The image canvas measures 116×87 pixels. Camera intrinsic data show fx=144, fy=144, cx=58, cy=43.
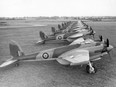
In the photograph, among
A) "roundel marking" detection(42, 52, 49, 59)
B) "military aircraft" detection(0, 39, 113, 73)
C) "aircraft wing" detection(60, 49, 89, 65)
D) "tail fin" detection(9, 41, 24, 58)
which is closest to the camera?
"aircraft wing" detection(60, 49, 89, 65)

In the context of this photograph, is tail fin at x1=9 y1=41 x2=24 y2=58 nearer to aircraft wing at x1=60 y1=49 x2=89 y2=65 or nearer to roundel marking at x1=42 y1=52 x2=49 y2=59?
roundel marking at x1=42 y1=52 x2=49 y2=59

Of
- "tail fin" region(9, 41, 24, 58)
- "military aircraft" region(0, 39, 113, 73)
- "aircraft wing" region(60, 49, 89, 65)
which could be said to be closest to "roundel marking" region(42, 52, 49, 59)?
"military aircraft" region(0, 39, 113, 73)

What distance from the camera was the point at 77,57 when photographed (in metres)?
10.4

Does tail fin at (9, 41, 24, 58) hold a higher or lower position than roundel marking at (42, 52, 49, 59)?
higher

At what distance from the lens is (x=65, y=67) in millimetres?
11961

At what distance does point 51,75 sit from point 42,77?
71 centimetres

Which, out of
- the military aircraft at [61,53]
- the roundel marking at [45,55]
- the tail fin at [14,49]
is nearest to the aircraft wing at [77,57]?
the military aircraft at [61,53]

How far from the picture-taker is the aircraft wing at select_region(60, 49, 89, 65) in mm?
9531

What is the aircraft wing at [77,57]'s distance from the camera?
31.3 feet

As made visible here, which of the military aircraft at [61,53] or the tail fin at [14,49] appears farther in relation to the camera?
the tail fin at [14,49]

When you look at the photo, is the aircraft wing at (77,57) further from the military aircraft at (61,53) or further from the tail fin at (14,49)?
the tail fin at (14,49)

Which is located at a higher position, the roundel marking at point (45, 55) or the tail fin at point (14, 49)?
the tail fin at point (14, 49)

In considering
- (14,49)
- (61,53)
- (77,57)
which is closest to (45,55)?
(61,53)

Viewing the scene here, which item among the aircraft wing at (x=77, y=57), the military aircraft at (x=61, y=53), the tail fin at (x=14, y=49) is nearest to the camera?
the aircraft wing at (x=77, y=57)
